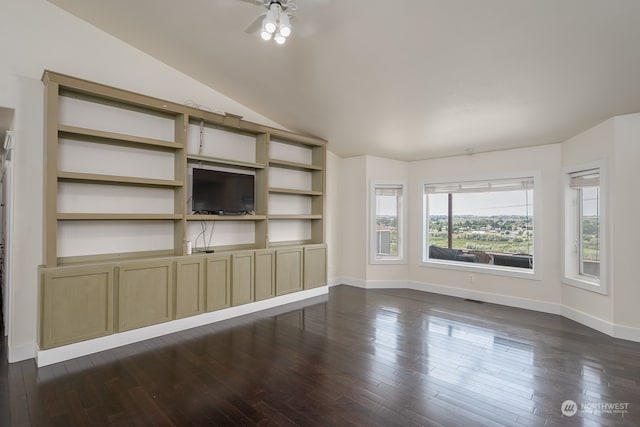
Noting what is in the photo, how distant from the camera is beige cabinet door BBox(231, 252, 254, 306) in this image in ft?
14.7

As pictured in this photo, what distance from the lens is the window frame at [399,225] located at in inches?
246

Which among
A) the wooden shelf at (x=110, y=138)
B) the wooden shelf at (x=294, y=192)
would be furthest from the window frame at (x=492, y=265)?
the wooden shelf at (x=110, y=138)

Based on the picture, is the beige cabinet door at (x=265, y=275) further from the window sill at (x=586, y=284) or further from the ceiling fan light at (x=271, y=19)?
the window sill at (x=586, y=284)

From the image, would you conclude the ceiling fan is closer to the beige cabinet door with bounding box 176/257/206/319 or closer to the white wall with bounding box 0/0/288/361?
the white wall with bounding box 0/0/288/361

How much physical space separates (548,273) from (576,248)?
51 cm

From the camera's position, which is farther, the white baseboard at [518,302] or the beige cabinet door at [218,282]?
the beige cabinet door at [218,282]

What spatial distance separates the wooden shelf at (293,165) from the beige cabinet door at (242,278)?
5.01ft

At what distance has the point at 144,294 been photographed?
3627mm

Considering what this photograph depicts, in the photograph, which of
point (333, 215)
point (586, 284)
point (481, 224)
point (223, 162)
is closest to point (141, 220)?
point (223, 162)

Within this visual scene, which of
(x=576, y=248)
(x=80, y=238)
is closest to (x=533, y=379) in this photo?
(x=576, y=248)

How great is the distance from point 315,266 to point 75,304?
343cm

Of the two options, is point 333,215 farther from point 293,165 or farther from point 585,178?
point 585,178

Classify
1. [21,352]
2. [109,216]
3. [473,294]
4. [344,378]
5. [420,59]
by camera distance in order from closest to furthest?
[344,378], [21,352], [420,59], [109,216], [473,294]

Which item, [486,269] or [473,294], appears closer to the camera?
[486,269]
